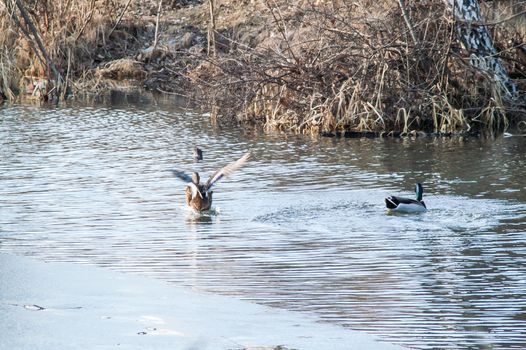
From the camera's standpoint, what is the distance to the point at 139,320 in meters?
6.49

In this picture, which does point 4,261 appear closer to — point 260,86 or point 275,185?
point 275,185

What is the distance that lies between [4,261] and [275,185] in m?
4.90

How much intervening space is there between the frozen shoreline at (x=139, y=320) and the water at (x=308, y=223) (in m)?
0.31

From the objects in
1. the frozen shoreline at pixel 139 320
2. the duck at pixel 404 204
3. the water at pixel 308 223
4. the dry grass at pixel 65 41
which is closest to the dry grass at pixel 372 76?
the water at pixel 308 223

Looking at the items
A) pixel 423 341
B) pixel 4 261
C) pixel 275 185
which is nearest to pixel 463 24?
pixel 275 185

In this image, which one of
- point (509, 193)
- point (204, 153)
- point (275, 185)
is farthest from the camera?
point (204, 153)

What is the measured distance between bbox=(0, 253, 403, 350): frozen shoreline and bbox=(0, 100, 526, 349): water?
306 millimetres

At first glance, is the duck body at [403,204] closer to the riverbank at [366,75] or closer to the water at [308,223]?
the water at [308,223]

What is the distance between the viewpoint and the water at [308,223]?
7.08 meters

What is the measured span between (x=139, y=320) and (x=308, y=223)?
410cm

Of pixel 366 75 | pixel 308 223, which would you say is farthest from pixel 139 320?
pixel 366 75

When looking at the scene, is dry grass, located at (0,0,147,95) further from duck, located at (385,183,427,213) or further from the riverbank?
duck, located at (385,183,427,213)

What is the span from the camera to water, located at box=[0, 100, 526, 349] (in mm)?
7082

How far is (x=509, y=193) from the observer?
1188 centimetres
